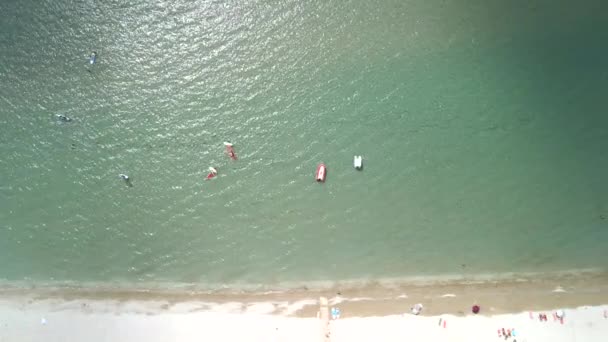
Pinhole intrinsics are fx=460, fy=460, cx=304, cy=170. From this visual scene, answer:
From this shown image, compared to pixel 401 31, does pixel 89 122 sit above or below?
below

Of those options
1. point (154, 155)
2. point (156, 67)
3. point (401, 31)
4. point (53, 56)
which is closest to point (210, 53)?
point (156, 67)

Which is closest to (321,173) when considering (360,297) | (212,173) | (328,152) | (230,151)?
(328,152)

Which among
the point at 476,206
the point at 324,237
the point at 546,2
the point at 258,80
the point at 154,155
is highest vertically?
the point at 546,2

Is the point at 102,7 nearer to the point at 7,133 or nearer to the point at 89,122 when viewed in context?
the point at 89,122

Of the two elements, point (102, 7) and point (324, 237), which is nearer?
point (324, 237)

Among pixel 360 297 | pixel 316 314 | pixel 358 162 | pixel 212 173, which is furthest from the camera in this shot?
pixel 212 173

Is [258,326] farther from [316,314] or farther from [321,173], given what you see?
[321,173]

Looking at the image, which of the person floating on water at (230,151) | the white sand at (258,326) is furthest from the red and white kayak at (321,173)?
the white sand at (258,326)
